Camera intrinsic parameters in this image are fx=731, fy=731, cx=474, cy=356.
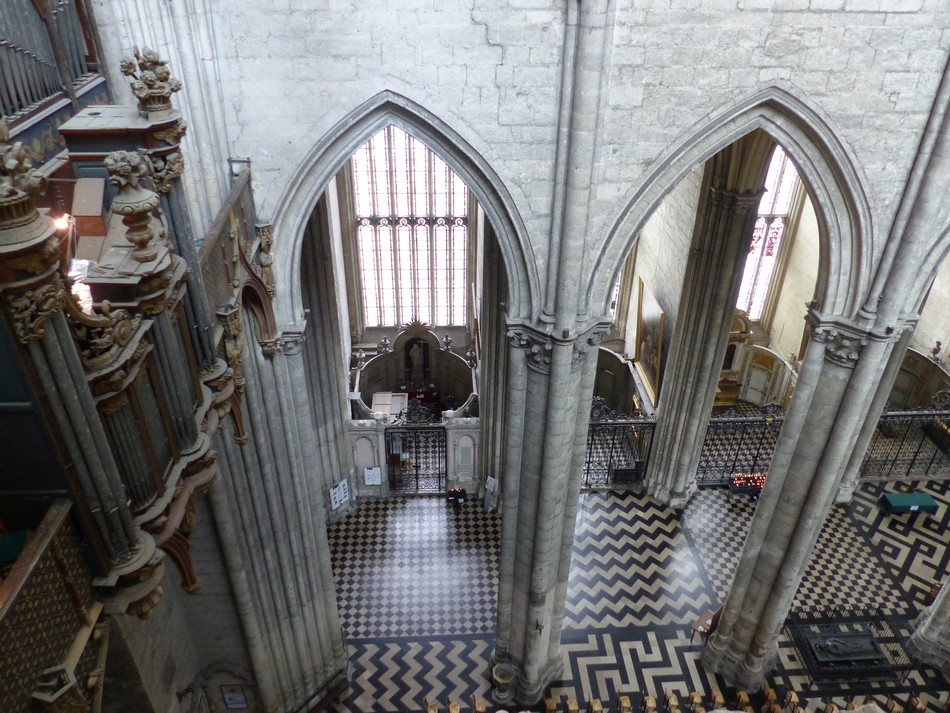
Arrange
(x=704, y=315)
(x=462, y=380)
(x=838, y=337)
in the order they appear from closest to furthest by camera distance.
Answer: (x=838, y=337)
(x=704, y=315)
(x=462, y=380)

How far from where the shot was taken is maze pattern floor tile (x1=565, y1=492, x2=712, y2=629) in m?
10.3

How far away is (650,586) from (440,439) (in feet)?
13.3

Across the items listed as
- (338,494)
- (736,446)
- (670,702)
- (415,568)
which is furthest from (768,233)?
(670,702)

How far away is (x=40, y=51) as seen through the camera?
451cm

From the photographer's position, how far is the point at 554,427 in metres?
7.02

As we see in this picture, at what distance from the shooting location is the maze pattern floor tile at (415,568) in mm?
10031

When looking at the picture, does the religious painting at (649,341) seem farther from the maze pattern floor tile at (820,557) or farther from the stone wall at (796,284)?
the stone wall at (796,284)

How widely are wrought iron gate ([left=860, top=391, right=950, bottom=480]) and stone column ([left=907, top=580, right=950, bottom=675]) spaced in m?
3.70

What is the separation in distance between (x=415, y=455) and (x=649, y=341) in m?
4.62

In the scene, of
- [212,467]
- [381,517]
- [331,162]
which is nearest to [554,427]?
[331,162]

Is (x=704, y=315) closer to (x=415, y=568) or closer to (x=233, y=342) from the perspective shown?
(x=415, y=568)

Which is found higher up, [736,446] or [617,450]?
[617,450]

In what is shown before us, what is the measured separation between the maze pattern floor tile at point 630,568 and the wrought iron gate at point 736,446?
1310mm

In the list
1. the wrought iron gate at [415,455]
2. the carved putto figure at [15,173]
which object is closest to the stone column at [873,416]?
the wrought iron gate at [415,455]
